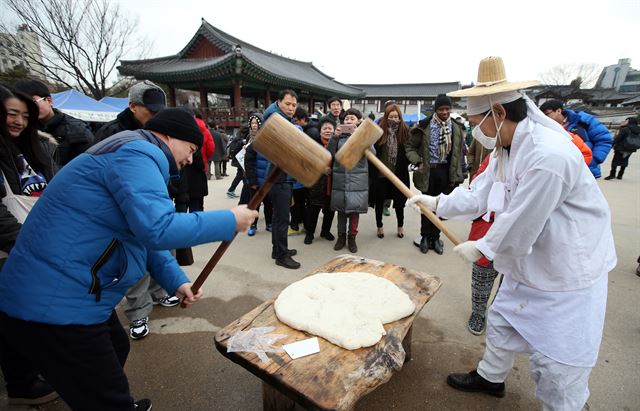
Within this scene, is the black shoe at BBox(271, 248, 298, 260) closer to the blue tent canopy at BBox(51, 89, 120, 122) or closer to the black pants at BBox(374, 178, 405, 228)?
the black pants at BBox(374, 178, 405, 228)

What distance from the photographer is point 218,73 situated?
1478cm

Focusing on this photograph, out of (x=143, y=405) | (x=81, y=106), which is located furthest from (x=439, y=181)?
(x=81, y=106)

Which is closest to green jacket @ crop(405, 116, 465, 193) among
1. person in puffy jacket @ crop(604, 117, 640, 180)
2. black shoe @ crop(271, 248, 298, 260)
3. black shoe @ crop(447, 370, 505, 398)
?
black shoe @ crop(271, 248, 298, 260)

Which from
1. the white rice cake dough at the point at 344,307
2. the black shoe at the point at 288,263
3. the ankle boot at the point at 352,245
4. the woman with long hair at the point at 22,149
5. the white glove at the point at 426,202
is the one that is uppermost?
the woman with long hair at the point at 22,149

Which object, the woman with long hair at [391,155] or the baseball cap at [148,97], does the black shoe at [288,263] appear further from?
the baseball cap at [148,97]

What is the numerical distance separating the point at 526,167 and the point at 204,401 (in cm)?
249

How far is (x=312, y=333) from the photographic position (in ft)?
5.97

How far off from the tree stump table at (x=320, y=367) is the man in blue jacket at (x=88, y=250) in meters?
0.60

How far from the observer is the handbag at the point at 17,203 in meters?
2.00

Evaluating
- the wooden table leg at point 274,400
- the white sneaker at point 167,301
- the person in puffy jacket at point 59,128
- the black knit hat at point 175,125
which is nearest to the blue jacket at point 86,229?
the black knit hat at point 175,125

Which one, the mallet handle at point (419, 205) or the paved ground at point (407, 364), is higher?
the mallet handle at point (419, 205)

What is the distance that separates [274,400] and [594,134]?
5.35 metres

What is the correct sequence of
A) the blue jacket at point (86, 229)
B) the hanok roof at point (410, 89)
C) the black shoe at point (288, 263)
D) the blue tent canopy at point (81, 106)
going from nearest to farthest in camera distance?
the blue jacket at point (86, 229)
the black shoe at point (288, 263)
the blue tent canopy at point (81, 106)
the hanok roof at point (410, 89)

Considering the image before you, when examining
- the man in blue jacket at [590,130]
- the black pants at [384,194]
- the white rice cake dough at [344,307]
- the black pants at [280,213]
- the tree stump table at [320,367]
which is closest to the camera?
the tree stump table at [320,367]
